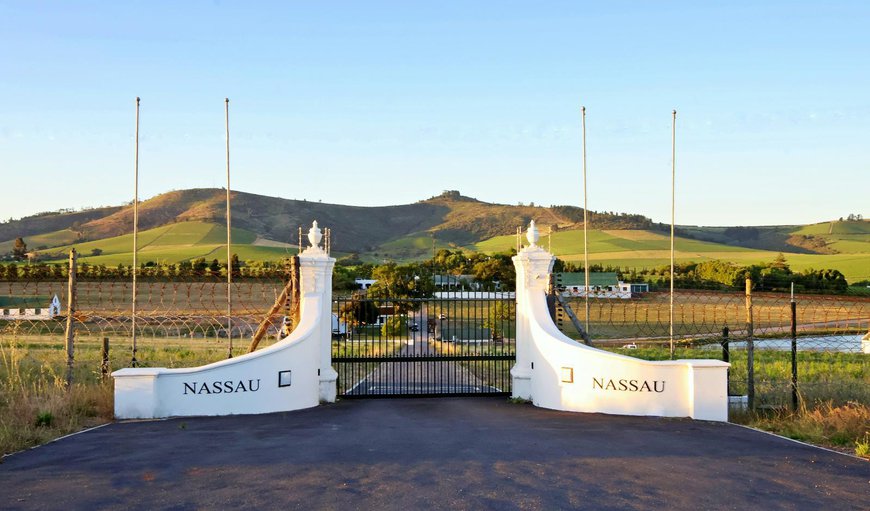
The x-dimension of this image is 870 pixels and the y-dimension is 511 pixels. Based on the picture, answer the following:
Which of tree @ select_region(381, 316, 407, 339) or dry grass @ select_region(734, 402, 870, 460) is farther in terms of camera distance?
tree @ select_region(381, 316, 407, 339)

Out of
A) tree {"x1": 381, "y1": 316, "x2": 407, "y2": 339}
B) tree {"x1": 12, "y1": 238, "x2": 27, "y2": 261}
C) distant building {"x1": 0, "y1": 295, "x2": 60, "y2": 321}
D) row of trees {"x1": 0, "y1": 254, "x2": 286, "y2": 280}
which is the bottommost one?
tree {"x1": 381, "y1": 316, "x2": 407, "y2": 339}

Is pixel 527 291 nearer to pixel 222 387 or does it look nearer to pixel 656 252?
pixel 222 387

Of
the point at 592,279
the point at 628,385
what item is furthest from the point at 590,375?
the point at 592,279

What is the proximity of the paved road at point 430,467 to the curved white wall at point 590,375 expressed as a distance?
0.44m

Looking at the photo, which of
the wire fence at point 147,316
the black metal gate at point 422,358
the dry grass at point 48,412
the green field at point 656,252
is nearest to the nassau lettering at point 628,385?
the black metal gate at point 422,358

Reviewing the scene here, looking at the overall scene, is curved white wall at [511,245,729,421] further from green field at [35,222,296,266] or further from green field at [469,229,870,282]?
green field at [35,222,296,266]

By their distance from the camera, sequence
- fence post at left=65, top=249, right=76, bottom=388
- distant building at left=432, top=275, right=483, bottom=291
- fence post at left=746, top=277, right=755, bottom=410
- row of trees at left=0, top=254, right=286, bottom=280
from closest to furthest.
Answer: fence post at left=746, top=277, right=755, bottom=410 → fence post at left=65, top=249, right=76, bottom=388 → distant building at left=432, top=275, right=483, bottom=291 → row of trees at left=0, top=254, right=286, bottom=280

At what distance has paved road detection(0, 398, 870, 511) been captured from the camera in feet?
22.1

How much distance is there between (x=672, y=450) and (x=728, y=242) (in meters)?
131

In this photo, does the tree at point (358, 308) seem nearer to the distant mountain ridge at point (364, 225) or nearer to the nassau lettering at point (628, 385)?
the nassau lettering at point (628, 385)

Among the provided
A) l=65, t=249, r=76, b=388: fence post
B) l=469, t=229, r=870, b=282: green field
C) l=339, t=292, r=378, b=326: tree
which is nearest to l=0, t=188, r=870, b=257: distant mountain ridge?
l=469, t=229, r=870, b=282: green field

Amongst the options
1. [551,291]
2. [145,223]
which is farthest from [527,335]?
[145,223]

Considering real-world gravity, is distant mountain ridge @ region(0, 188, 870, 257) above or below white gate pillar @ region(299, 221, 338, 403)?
above

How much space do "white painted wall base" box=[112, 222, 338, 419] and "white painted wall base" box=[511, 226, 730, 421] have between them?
393 cm
